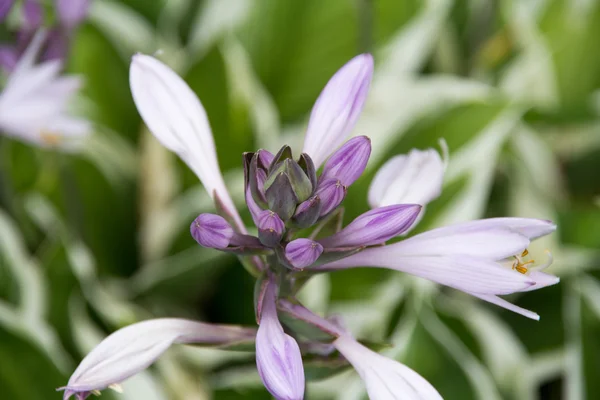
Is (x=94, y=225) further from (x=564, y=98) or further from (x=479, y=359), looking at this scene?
(x=564, y=98)

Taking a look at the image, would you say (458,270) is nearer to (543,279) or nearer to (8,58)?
(543,279)

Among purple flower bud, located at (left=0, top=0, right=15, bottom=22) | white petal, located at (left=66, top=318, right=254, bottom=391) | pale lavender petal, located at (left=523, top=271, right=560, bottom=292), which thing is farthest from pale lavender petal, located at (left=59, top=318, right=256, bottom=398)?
purple flower bud, located at (left=0, top=0, right=15, bottom=22)

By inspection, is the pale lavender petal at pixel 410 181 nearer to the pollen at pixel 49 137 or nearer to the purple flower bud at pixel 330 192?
the purple flower bud at pixel 330 192

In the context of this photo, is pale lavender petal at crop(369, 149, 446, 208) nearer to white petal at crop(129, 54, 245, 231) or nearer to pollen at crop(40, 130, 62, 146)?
white petal at crop(129, 54, 245, 231)

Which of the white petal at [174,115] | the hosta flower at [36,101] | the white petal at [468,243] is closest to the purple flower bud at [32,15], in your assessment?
the hosta flower at [36,101]

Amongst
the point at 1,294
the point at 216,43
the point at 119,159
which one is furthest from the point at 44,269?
the point at 216,43

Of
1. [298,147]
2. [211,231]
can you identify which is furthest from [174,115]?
[298,147]
